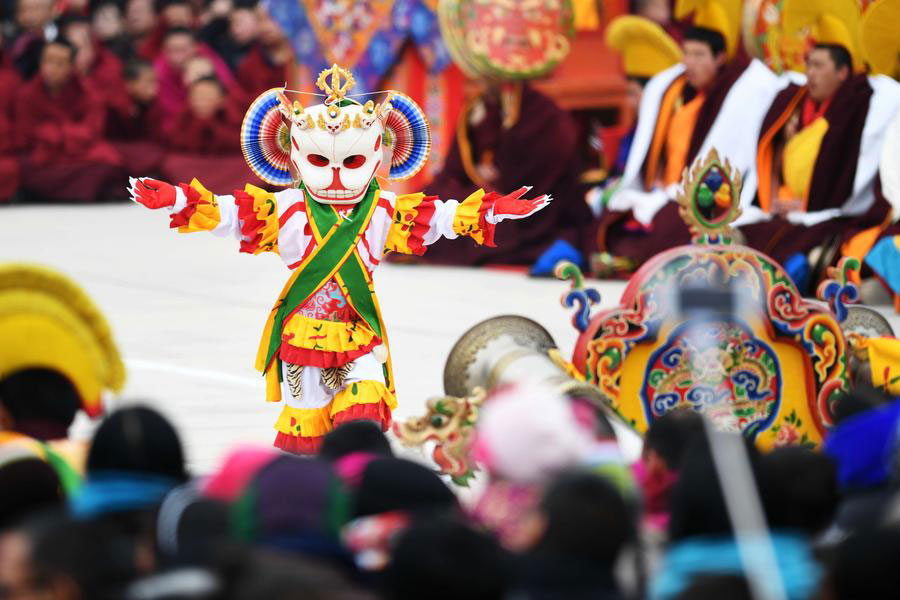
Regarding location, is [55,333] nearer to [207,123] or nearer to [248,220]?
[248,220]

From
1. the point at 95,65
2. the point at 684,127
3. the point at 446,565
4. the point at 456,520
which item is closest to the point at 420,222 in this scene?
the point at 456,520

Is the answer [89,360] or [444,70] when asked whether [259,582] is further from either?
[444,70]

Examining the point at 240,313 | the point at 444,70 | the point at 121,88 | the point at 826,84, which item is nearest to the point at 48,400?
the point at 240,313

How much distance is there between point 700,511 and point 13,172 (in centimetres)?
1205

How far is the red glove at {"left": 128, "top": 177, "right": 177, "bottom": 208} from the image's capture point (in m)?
5.26

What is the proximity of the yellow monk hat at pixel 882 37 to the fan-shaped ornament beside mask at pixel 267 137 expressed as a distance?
415cm

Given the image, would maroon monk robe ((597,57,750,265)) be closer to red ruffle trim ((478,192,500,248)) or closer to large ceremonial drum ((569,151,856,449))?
large ceremonial drum ((569,151,856,449))

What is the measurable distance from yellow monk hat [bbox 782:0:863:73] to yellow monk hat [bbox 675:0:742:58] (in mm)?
595

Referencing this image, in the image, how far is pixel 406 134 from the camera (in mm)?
5691

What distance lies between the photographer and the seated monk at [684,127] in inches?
392

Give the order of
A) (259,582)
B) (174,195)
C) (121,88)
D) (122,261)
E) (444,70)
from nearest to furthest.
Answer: (259,582), (174,195), (122,261), (444,70), (121,88)

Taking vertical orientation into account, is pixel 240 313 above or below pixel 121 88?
below

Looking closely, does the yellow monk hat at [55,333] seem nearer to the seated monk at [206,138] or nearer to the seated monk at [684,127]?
the seated monk at [684,127]

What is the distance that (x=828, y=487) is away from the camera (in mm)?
3270
